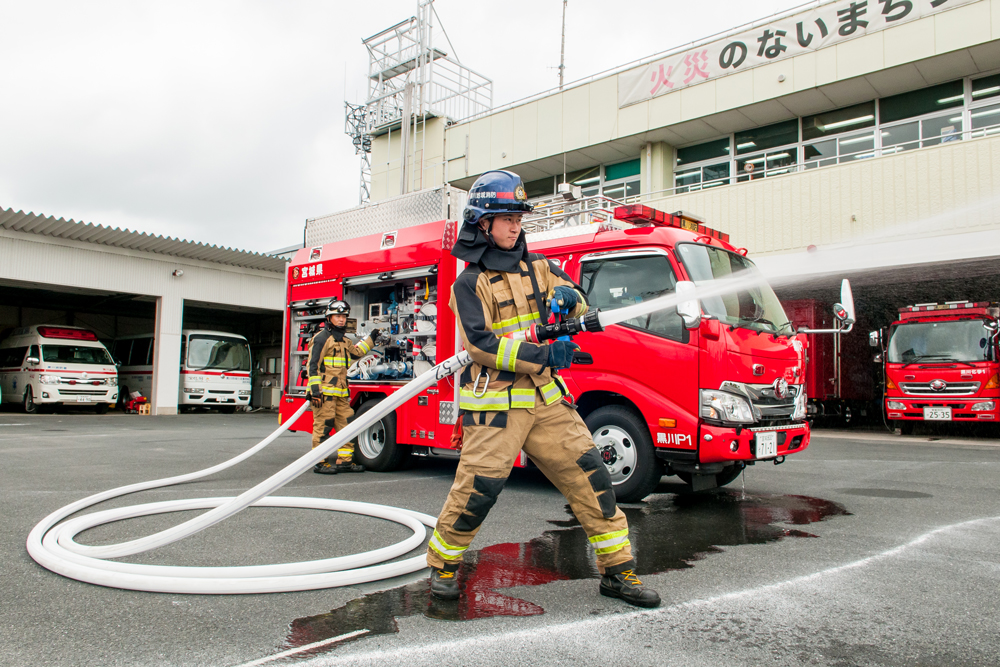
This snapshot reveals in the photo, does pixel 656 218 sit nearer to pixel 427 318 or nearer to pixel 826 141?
pixel 427 318

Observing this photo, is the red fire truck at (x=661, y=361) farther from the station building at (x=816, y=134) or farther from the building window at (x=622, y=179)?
the building window at (x=622, y=179)

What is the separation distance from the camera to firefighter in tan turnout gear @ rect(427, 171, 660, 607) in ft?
11.0

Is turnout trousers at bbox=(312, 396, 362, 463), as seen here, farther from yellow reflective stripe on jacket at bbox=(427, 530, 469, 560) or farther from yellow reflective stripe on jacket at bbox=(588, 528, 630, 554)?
yellow reflective stripe on jacket at bbox=(588, 528, 630, 554)

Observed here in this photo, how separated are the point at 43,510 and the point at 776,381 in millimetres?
5937

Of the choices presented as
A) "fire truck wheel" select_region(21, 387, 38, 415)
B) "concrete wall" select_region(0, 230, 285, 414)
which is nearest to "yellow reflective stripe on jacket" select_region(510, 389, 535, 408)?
"concrete wall" select_region(0, 230, 285, 414)

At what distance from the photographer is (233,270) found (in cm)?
2284

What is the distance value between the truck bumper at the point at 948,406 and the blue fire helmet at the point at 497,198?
44.8ft

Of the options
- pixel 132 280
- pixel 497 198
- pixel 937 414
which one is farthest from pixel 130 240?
pixel 937 414

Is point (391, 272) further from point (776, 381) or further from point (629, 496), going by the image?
point (776, 381)

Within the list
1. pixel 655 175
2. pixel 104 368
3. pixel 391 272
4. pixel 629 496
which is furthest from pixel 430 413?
pixel 104 368

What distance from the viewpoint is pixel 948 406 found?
45.8 ft

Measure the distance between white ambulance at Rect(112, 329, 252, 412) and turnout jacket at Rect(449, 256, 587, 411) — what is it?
20.0 meters

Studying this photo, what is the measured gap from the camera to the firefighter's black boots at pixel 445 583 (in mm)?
3348

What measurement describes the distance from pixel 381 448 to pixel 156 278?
1605cm
